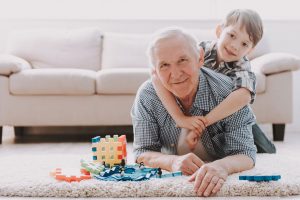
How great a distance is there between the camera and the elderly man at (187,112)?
1936 millimetres

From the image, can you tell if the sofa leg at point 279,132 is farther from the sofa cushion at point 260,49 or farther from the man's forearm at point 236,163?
the man's forearm at point 236,163

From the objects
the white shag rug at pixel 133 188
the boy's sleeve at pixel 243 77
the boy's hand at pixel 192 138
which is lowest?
the white shag rug at pixel 133 188

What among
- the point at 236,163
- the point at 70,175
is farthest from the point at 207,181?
the point at 70,175

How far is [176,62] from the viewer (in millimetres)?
1917

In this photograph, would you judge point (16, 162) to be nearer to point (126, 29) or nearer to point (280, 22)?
point (126, 29)

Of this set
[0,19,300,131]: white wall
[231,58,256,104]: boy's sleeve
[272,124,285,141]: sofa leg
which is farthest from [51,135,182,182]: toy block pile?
[0,19,300,131]: white wall

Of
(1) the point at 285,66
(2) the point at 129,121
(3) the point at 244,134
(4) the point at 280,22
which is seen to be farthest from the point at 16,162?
(4) the point at 280,22

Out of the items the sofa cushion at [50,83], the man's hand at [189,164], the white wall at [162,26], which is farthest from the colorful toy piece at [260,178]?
the white wall at [162,26]

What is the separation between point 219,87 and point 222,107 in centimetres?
14

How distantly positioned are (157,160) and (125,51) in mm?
2445

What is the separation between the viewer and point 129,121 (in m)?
3.86

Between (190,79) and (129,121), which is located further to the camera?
(129,121)

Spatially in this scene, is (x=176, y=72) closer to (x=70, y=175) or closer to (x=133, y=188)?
(x=133, y=188)

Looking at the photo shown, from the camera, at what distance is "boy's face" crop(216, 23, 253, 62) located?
2320 mm
